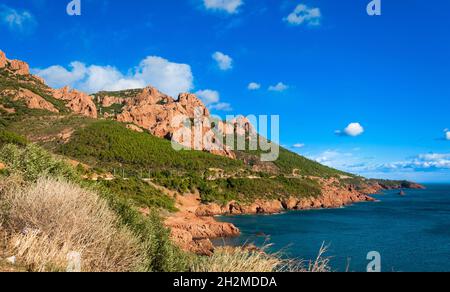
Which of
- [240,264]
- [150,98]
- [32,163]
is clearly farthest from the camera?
[150,98]

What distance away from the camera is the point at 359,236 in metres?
51.1

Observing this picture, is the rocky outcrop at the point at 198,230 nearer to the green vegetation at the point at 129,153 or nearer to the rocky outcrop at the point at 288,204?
the rocky outcrop at the point at 288,204

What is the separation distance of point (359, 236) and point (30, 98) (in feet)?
278

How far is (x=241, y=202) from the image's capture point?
7488 cm

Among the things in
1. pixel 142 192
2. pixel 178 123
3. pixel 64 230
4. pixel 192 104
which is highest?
pixel 192 104

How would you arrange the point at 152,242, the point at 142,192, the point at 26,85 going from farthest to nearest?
the point at 26,85 → the point at 142,192 → the point at 152,242

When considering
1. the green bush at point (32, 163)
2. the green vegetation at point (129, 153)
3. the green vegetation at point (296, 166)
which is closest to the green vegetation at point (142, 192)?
the green vegetation at point (129, 153)

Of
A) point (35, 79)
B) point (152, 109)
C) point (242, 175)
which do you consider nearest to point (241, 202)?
point (242, 175)

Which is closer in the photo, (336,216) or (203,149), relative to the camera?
(336,216)

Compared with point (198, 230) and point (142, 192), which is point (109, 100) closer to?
point (142, 192)

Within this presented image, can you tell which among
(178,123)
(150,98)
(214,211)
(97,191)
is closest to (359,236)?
(214,211)

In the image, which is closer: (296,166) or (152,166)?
(152,166)
